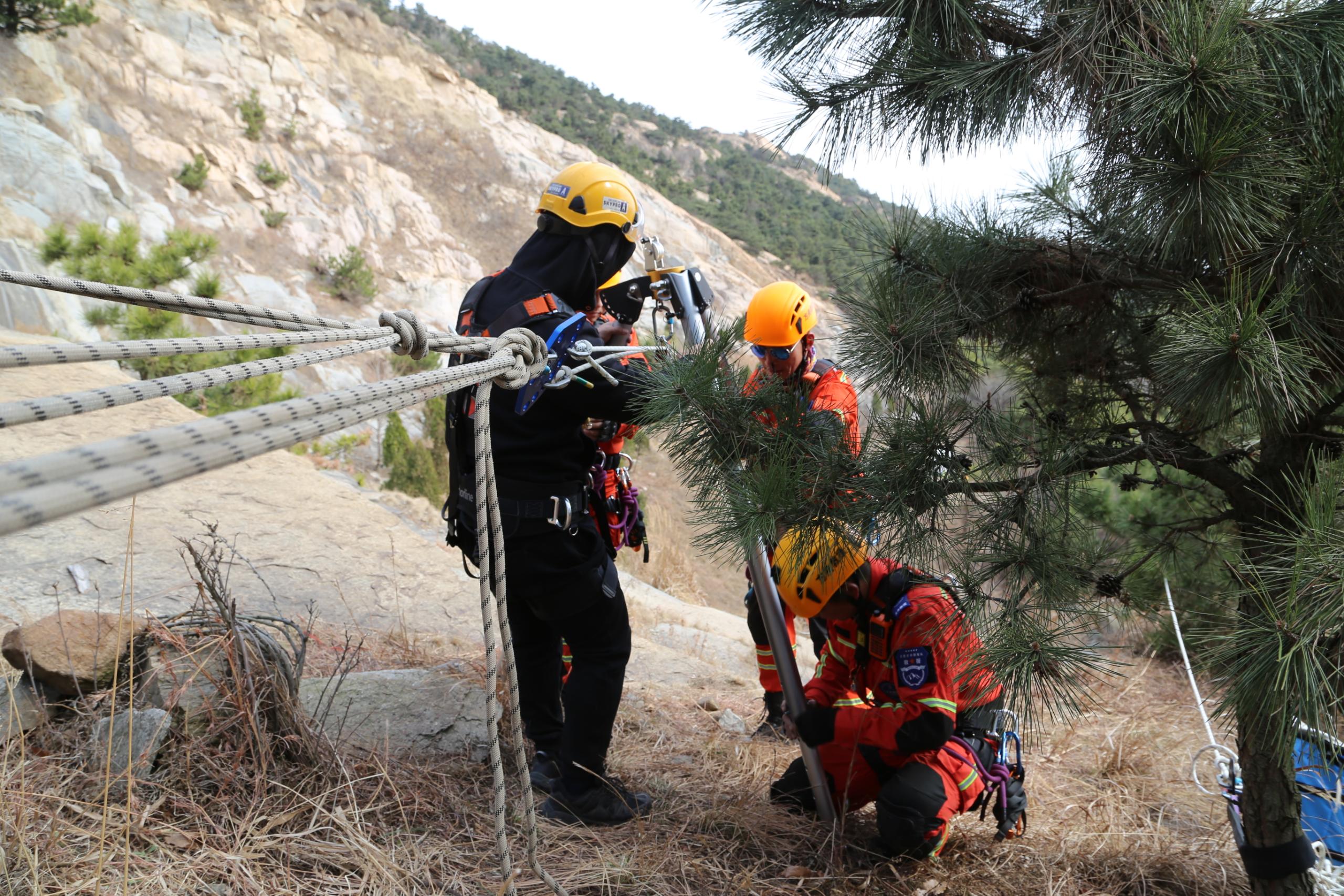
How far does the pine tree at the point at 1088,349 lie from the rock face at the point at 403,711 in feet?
4.66

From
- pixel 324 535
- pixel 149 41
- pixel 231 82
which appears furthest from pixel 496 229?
pixel 324 535

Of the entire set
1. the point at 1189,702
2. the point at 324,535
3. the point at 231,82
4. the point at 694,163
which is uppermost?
the point at 694,163

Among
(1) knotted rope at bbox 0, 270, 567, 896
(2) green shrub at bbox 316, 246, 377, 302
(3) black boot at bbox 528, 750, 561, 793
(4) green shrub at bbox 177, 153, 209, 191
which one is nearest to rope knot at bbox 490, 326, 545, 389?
(1) knotted rope at bbox 0, 270, 567, 896

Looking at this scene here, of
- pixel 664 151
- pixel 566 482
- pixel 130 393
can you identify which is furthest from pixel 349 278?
pixel 664 151

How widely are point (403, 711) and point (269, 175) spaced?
52.5 feet

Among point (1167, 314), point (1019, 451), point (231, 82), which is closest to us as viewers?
point (1019, 451)

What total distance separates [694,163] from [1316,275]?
1475 inches

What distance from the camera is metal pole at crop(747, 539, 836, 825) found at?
2562 millimetres

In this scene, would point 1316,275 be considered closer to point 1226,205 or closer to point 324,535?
point 1226,205

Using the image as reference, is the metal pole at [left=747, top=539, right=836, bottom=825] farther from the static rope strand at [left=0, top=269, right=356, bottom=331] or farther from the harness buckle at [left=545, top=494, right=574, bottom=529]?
the static rope strand at [left=0, top=269, right=356, bottom=331]

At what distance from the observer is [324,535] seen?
5.03 meters

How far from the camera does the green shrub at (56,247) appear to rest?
8.95 metres

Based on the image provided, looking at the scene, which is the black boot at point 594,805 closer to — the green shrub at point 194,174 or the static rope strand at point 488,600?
the static rope strand at point 488,600

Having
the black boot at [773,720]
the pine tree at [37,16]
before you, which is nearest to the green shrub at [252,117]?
the pine tree at [37,16]
